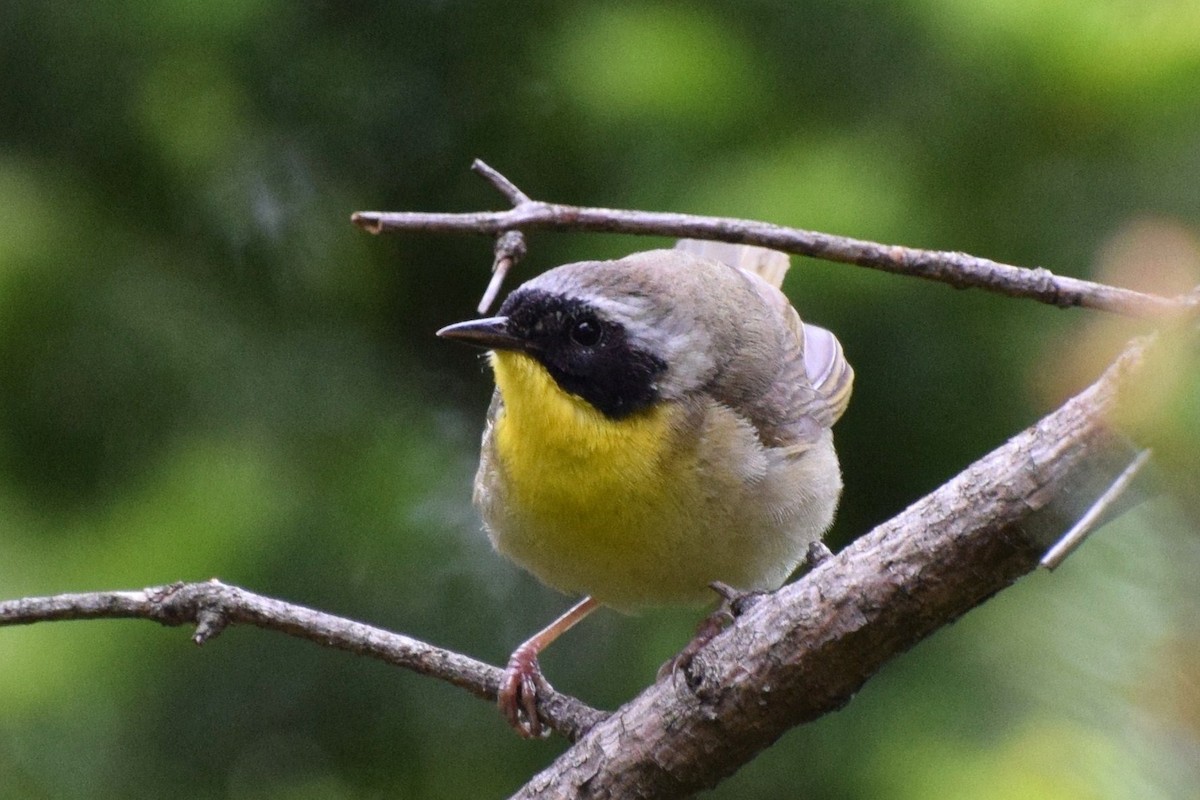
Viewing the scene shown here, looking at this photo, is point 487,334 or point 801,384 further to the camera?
point 801,384

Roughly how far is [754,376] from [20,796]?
1.62 metres

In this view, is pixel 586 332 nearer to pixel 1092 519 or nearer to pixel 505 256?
pixel 505 256

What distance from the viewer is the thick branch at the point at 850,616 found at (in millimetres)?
1352

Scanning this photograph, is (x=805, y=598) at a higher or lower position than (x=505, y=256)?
lower

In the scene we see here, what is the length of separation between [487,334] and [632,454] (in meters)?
0.33

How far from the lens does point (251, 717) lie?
8.79ft

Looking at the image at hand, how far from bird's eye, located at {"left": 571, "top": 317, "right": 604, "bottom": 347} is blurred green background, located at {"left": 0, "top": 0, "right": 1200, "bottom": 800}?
38 cm

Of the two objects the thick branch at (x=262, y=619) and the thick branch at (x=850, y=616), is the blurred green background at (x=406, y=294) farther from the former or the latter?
the thick branch at (x=850, y=616)

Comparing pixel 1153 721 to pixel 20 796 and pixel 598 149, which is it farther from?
pixel 20 796

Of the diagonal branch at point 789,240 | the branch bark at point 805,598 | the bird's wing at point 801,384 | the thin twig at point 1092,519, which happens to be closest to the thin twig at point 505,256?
the branch bark at point 805,598

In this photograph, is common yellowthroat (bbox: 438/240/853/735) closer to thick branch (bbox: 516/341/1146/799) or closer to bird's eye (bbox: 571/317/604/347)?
bird's eye (bbox: 571/317/604/347)

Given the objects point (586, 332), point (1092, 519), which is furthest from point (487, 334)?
point (1092, 519)

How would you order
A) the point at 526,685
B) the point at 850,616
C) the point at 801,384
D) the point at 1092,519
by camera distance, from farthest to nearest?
the point at 801,384 → the point at 526,685 → the point at 850,616 → the point at 1092,519

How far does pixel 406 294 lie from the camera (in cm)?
297
